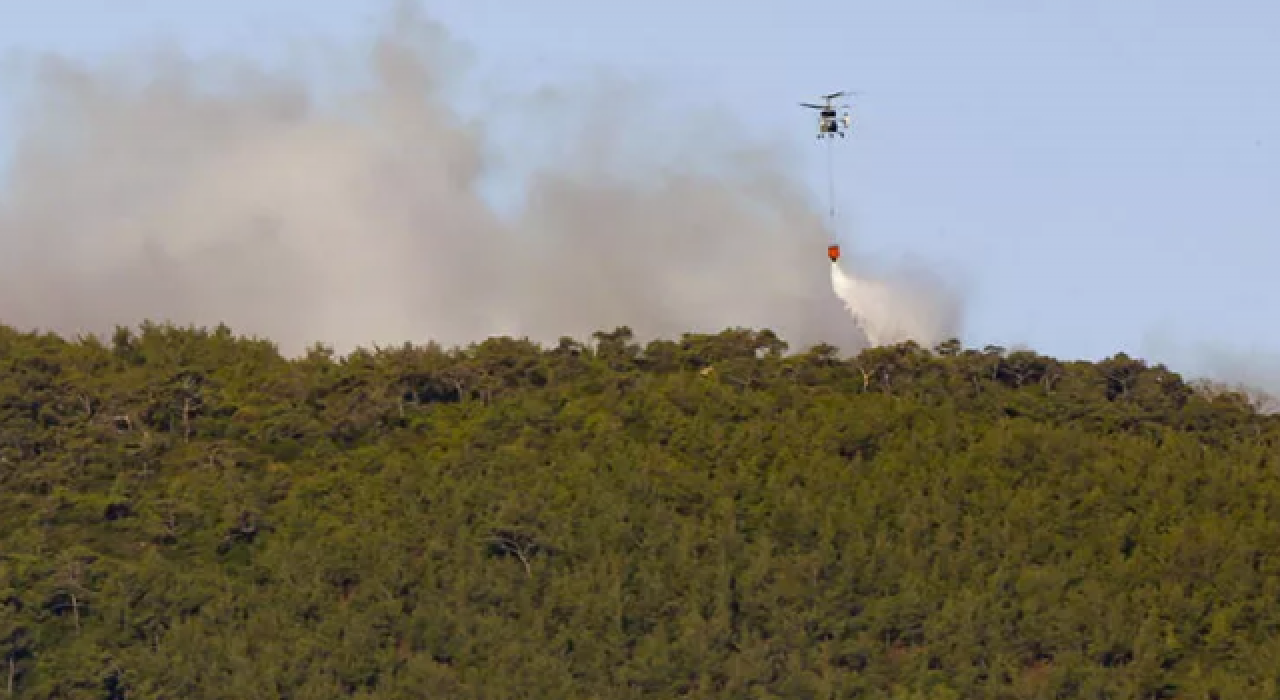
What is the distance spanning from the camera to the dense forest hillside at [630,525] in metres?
148

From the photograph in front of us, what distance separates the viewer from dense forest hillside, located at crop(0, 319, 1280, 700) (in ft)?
487

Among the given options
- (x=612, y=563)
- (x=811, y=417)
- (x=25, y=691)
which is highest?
(x=811, y=417)

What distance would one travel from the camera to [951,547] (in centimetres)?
16338

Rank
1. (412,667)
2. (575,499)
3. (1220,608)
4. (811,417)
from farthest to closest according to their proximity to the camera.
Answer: (811,417) < (575,499) < (1220,608) < (412,667)

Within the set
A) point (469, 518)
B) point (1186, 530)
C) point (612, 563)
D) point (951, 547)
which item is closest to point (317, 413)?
point (469, 518)

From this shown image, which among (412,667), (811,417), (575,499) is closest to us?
(412,667)

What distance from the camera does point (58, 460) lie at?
175m

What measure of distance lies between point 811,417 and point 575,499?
2202 centimetres

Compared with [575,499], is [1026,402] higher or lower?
higher

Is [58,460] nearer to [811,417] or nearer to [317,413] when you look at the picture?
[317,413]

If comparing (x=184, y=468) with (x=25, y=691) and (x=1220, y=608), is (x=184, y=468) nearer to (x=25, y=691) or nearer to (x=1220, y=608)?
(x=25, y=691)

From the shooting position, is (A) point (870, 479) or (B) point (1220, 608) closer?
(B) point (1220, 608)

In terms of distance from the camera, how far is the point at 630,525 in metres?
164

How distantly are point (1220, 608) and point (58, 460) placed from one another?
7492cm
